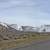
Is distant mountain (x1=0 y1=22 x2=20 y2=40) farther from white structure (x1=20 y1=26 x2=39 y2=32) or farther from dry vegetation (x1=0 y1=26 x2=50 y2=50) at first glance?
white structure (x1=20 y1=26 x2=39 y2=32)

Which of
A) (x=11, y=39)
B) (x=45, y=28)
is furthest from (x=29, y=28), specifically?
(x=11, y=39)

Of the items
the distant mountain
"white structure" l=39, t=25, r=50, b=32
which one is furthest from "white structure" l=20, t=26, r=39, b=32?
the distant mountain

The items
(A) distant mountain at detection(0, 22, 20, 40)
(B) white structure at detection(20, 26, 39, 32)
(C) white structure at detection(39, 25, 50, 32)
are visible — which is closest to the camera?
(A) distant mountain at detection(0, 22, 20, 40)

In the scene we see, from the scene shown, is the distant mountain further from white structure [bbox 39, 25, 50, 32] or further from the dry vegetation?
white structure [bbox 39, 25, 50, 32]

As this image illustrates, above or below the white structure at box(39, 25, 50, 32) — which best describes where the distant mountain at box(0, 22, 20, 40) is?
above

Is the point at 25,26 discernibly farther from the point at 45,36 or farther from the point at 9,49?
the point at 9,49

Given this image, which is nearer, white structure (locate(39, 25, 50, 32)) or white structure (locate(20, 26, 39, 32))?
white structure (locate(20, 26, 39, 32))

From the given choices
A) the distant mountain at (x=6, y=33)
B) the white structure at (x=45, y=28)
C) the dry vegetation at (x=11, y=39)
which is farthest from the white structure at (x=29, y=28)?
the distant mountain at (x=6, y=33)

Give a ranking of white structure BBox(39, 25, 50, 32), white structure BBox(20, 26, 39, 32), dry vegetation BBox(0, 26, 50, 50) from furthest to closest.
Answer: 1. white structure BBox(39, 25, 50, 32)
2. white structure BBox(20, 26, 39, 32)
3. dry vegetation BBox(0, 26, 50, 50)

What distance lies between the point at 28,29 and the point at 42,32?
6.78 feet

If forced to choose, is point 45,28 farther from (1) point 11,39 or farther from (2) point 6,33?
(1) point 11,39

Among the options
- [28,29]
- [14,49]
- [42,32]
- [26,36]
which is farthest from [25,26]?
[14,49]

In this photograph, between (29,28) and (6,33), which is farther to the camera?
(29,28)

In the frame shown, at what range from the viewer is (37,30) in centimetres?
1852
